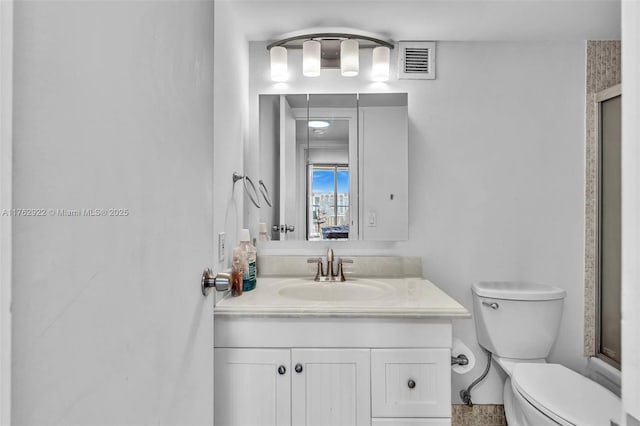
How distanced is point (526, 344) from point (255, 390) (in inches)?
46.9

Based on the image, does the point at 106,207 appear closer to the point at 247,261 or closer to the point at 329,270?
the point at 247,261

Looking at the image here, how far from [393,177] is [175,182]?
1.30m

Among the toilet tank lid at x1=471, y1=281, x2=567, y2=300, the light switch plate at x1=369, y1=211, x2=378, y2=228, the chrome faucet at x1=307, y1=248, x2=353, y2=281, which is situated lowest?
the toilet tank lid at x1=471, y1=281, x2=567, y2=300

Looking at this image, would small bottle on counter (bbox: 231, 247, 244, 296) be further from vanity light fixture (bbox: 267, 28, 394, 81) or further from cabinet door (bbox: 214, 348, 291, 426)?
vanity light fixture (bbox: 267, 28, 394, 81)

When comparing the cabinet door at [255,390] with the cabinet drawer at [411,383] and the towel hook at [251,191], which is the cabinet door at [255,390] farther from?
the towel hook at [251,191]

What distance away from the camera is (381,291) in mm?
1658

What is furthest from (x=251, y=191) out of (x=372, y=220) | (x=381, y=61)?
(x=381, y=61)

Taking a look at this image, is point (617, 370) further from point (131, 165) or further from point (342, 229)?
point (131, 165)

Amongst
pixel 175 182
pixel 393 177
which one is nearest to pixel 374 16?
pixel 393 177

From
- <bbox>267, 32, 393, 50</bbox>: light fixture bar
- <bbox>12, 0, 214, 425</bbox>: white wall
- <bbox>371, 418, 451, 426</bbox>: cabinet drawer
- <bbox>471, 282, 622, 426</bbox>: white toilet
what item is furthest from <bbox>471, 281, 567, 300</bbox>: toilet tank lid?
<bbox>12, 0, 214, 425</bbox>: white wall

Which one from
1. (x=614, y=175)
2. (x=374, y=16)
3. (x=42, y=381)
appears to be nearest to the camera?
(x=42, y=381)

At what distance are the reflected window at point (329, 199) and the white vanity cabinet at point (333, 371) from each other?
64 cm
